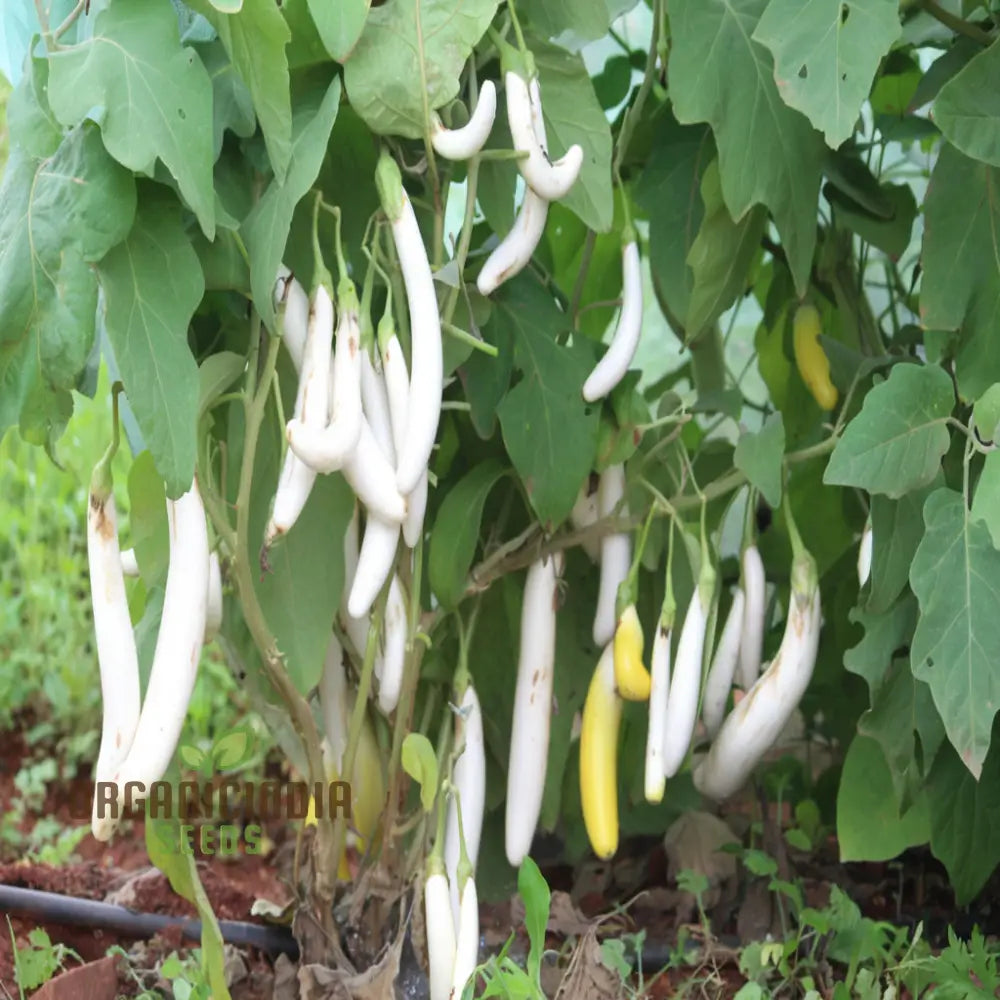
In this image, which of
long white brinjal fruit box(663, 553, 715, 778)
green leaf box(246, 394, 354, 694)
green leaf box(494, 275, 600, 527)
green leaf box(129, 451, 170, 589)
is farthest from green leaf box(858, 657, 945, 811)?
green leaf box(129, 451, 170, 589)

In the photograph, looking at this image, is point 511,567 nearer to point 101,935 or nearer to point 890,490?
point 890,490

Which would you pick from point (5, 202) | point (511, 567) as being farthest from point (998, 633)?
point (5, 202)

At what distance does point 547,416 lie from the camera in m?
0.85

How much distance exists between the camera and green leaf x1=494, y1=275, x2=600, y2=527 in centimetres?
84

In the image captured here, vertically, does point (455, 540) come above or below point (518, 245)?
below

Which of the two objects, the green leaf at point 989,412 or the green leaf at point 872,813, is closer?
the green leaf at point 989,412

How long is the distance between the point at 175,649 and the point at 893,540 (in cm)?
44

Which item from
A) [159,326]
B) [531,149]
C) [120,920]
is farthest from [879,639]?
[120,920]

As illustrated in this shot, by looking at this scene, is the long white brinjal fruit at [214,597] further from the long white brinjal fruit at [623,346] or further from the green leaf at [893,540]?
the green leaf at [893,540]

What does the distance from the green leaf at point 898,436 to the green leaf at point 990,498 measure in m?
0.06

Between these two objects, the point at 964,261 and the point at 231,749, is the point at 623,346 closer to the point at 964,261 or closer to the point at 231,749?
the point at 964,261

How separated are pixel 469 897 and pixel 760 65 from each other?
53 cm

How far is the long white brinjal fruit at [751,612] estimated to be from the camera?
0.88 m

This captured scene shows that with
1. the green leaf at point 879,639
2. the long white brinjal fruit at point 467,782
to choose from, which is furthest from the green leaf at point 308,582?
the green leaf at point 879,639
